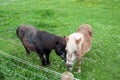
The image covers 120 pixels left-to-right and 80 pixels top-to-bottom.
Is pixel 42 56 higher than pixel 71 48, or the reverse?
pixel 71 48

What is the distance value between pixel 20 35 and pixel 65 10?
26.3 feet

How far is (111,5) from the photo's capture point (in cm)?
1811

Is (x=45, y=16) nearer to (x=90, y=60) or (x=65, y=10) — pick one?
(x=65, y=10)

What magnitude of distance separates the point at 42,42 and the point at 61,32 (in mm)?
3982

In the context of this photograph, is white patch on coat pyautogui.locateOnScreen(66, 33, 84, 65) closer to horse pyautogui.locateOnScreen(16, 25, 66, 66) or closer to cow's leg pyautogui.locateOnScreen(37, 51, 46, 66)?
horse pyautogui.locateOnScreen(16, 25, 66, 66)

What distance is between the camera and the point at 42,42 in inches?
304

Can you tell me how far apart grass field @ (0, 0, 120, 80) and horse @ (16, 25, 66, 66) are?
1.48ft

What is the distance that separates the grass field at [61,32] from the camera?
25.7ft

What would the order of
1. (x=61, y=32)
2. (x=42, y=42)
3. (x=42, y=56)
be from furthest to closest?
(x=61, y=32), (x=42, y=56), (x=42, y=42)

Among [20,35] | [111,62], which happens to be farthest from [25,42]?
[111,62]

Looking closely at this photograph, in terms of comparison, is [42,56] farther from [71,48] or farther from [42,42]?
[71,48]

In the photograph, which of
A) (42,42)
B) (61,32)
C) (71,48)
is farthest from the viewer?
(61,32)

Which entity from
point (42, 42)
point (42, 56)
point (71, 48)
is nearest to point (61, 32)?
point (42, 56)

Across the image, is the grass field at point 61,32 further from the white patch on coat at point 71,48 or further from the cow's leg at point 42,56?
the white patch on coat at point 71,48
